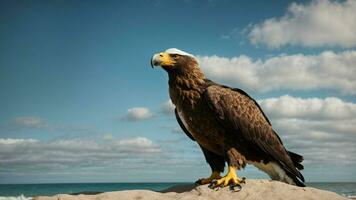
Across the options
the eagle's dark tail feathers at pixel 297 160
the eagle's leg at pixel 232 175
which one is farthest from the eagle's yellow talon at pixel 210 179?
the eagle's dark tail feathers at pixel 297 160

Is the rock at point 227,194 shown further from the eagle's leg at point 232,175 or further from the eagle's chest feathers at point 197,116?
the eagle's chest feathers at point 197,116

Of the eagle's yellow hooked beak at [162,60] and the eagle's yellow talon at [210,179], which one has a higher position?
the eagle's yellow hooked beak at [162,60]

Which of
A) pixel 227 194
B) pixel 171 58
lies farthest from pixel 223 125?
pixel 171 58

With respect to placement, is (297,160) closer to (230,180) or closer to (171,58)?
(230,180)

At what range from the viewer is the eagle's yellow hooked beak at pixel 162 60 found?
28.6 ft

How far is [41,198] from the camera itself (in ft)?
26.0

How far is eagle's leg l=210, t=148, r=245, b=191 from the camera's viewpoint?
8.09 meters

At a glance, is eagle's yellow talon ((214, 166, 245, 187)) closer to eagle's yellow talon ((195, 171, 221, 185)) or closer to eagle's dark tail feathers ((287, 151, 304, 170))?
eagle's yellow talon ((195, 171, 221, 185))

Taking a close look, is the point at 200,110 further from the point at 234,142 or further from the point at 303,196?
the point at 303,196

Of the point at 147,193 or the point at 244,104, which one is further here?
the point at 244,104

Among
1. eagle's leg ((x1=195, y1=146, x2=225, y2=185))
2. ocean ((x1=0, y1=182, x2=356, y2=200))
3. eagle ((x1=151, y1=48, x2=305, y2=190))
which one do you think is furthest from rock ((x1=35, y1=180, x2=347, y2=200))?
ocean ((x1=0, y1=182, x2=356, y2=200))

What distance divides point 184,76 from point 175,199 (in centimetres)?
254

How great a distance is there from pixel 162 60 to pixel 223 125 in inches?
71.2

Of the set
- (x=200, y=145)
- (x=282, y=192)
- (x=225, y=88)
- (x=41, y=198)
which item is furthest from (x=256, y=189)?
(x=41, y=198)
